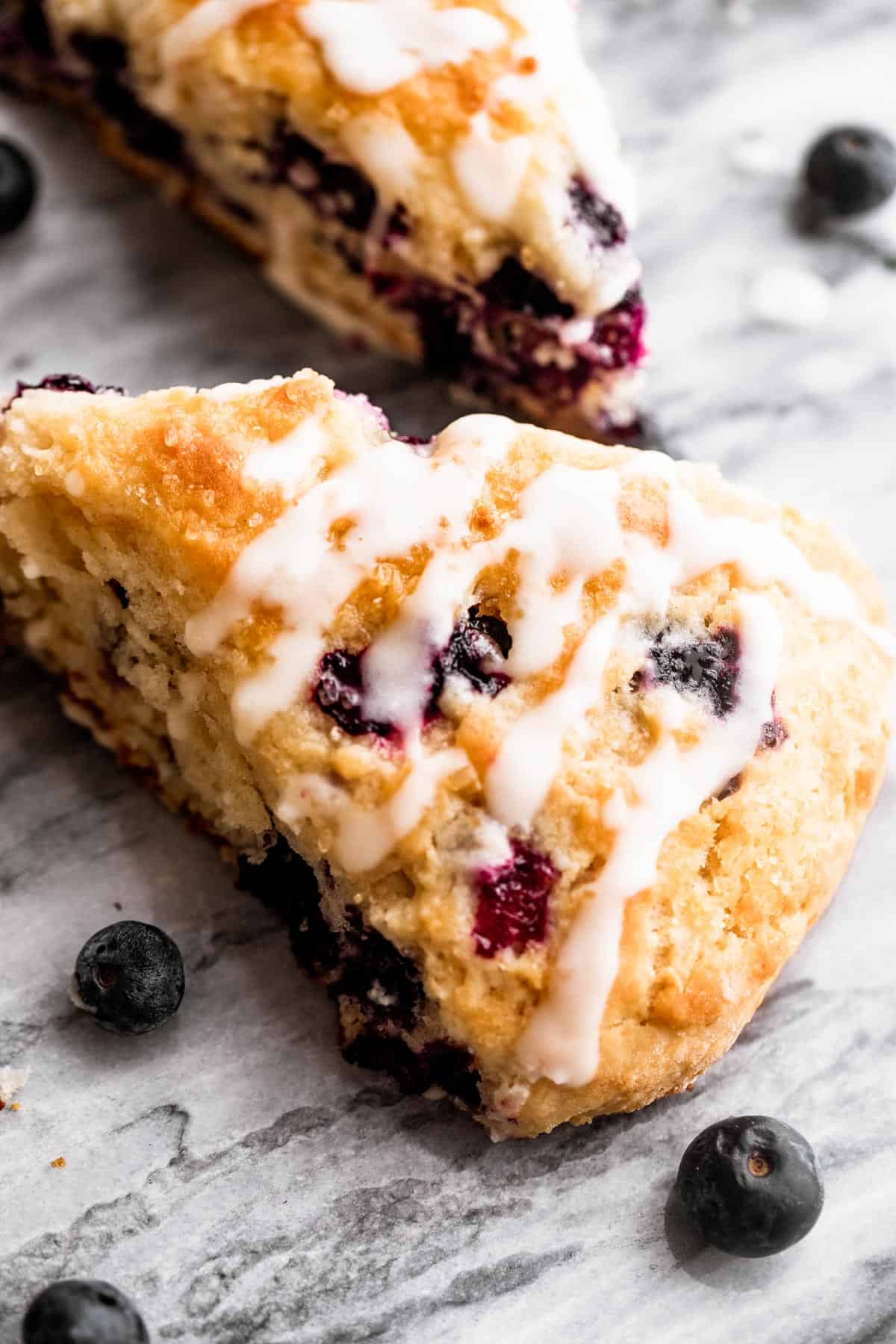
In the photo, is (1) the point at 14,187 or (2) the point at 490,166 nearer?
(2) the point at 490,166

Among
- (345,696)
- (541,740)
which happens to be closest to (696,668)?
(541,740)

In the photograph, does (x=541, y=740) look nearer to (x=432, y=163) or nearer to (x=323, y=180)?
(x=432, y=163)

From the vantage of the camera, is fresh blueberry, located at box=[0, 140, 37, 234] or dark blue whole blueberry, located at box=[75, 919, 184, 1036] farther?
fresh blueberry, located at box=[0, 140, 37, 234]

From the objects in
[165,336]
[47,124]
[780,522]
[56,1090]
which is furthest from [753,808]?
[47,124]

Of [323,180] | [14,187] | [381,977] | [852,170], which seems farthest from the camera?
[852,170]

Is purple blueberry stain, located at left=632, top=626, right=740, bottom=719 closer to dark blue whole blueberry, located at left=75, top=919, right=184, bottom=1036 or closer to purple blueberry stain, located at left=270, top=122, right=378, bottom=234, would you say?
dark blue whole blueberry, located at left=75, top=919, right=184, bottom=1036

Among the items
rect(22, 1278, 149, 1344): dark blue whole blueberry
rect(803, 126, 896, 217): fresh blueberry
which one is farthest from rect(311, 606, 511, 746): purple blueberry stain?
rect(803, 126, 896, 217): fresh blueberry
